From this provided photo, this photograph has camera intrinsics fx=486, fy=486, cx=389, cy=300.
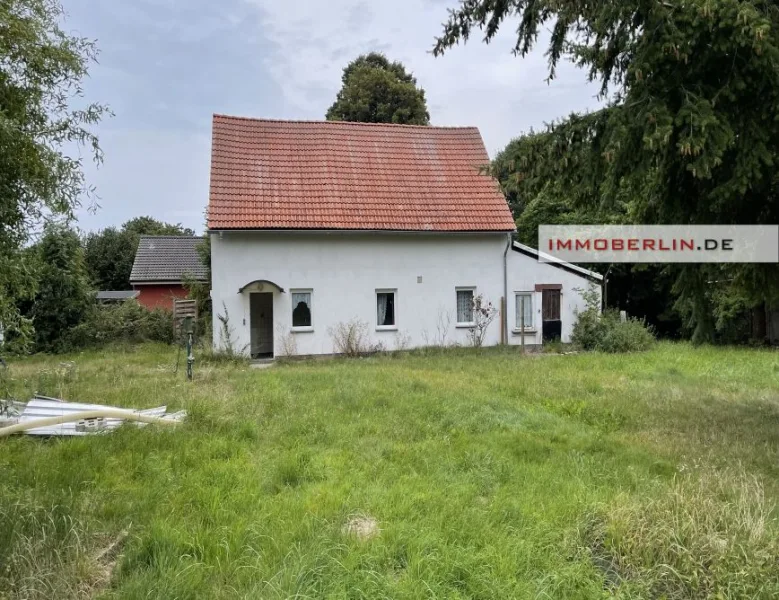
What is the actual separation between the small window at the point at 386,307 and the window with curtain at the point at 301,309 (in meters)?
2.16

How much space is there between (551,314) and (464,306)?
2954 mm

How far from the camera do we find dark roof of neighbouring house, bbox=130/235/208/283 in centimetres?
2498

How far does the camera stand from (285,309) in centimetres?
1417

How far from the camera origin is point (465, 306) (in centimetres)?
1565

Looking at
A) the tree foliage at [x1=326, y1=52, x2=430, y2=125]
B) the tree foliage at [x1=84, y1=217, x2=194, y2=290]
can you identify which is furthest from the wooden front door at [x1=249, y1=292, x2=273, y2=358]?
the tree foliage at [x1=84, y1=217, x2=194, y2=290]

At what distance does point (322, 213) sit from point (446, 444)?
1020 centimetres

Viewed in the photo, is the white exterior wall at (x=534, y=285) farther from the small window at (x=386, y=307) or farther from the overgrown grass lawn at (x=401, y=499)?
the overgrown grass lawn at (x=401, y=499)

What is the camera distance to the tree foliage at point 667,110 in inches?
174

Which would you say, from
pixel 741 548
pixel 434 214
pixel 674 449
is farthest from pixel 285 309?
pixel 741 548

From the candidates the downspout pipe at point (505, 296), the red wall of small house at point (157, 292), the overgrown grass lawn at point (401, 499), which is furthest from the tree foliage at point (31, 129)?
the red wall of small house at point (157, 292)

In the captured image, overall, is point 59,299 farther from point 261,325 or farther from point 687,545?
point 687,545

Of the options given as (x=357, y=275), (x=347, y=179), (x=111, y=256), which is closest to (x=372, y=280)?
(x=357, y=275)

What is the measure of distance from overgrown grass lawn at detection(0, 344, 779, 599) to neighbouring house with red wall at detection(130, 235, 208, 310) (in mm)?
17798

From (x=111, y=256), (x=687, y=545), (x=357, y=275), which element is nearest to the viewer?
(x=687, y=545)
